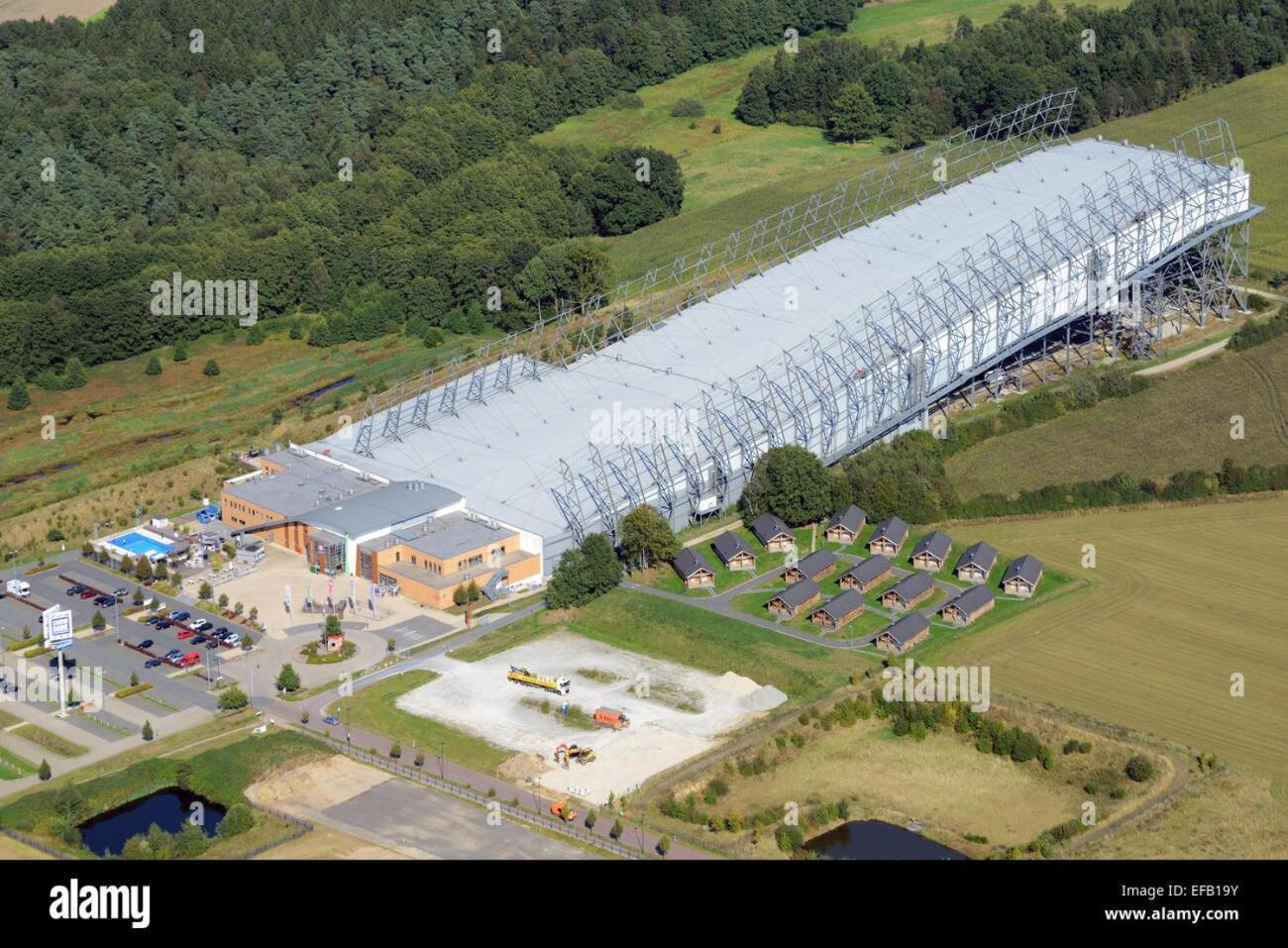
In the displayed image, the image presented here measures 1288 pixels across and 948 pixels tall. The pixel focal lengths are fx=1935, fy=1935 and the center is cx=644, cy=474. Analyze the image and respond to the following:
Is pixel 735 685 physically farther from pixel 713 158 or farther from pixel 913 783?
pixel 713 158

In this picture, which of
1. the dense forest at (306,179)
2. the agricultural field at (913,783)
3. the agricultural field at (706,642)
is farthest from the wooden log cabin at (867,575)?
the dense forest at (306,179)

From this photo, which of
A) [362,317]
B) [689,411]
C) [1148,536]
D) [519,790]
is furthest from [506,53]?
[519,790]

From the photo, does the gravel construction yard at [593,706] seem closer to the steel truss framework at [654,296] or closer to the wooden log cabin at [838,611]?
the wooden log cabin at [838,611]

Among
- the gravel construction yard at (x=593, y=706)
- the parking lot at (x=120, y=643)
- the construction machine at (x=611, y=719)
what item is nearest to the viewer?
the gravel construction yard at (x=593, y=706)

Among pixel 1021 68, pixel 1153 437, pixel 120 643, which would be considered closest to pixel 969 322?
pixel 1153 437

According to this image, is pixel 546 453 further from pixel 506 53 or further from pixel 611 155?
pixel 506 53

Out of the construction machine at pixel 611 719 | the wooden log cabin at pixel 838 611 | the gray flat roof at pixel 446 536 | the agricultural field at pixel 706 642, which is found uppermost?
the gray flat roof at pixel 446 536
